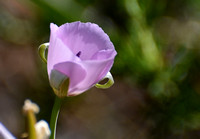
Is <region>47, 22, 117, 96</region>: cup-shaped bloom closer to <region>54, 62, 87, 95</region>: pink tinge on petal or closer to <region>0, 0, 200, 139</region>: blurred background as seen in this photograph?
<region>54, 62, 87, 95</region>: pink tinge on petal

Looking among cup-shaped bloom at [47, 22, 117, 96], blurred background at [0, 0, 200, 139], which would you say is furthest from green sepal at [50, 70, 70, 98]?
blurred background at [0, 0, 200, 139]

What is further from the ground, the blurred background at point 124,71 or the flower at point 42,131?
the flower at point 42,131

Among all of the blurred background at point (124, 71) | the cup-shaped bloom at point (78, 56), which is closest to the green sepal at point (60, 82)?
the cup-shaped bloom at point (78, 56)

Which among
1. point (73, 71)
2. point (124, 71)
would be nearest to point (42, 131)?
point (73, 71)

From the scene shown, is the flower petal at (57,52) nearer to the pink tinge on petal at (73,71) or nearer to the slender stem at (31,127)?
the pink tinge on petal at (73,71)

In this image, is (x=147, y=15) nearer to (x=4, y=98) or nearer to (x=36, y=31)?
(x=36, y=31)

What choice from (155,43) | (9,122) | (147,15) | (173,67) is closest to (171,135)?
(173,67)
